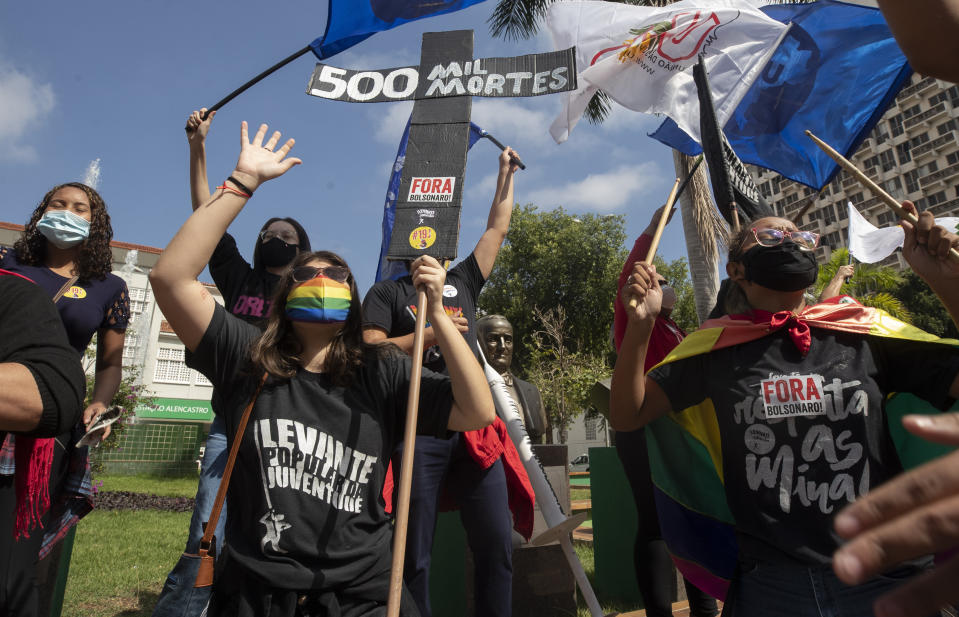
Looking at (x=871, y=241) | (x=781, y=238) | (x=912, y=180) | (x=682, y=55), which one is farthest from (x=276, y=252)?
(x=912, y=180)

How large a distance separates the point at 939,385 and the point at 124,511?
40.9 ft

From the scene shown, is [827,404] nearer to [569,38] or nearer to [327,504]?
[327,504]

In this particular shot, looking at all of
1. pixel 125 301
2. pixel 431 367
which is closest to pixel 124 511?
pixel 125 301

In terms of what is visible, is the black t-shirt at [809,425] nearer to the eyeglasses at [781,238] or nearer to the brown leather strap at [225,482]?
the eyeglasses at [781,238]

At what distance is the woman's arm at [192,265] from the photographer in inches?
76.8

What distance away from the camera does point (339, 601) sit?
1.87 m

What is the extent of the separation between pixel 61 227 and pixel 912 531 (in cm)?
374

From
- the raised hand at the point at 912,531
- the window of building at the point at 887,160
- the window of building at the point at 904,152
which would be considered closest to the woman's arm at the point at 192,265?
the raised hand at the point at 912,531

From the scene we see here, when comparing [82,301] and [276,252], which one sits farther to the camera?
[276,252]

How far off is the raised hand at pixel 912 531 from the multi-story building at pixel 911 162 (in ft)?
176

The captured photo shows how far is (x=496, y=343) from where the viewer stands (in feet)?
15.9

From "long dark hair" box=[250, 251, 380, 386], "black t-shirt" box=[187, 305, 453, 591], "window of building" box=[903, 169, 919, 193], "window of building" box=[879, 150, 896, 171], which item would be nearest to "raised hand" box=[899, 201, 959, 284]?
"black t-shirt" box=[187, 305, 453, 591]

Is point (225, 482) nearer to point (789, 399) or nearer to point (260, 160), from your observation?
point (260, 160)

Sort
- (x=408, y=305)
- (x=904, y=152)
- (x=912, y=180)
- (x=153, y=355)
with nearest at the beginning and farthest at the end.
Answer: (x=408, y=305) < (x=153, y=355) < (x=912, y=180) < (x=904, y=152)
